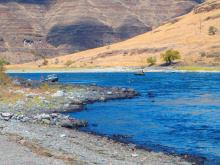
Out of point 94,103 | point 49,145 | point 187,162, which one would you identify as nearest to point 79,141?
point 49,145

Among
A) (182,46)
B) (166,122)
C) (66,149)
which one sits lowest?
(166,122)

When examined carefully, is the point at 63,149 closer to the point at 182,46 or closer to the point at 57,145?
the point at 57,145

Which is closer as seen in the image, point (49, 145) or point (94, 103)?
point (49, 145)

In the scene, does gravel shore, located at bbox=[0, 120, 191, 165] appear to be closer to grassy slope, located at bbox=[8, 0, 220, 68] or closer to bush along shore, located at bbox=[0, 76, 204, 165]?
bush along shore, located at bbox=[0, 76, 204, 165]

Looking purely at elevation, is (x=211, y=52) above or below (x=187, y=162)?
above

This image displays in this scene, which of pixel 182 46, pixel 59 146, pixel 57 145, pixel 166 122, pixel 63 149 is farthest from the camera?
pixel 182 46

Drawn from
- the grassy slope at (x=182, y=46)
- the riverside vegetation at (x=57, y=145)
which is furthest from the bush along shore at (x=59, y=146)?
the grassy slope at (x=182, y=46)

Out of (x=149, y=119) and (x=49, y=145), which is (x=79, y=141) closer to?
(x=49, y=145)

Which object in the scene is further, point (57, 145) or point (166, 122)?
point (166, 122)

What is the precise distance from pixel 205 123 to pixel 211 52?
74.4m

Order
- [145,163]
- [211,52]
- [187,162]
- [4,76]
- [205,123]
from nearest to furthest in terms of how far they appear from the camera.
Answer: [145,163]
[187,162]
[205,123]
[4,76]
[211,52]

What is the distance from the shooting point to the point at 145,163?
10.6 metres


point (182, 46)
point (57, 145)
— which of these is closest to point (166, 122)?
point (57, 145)

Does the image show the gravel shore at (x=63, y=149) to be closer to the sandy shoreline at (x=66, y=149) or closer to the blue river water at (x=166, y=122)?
the sandy shoreline at (x=66, y=149)
